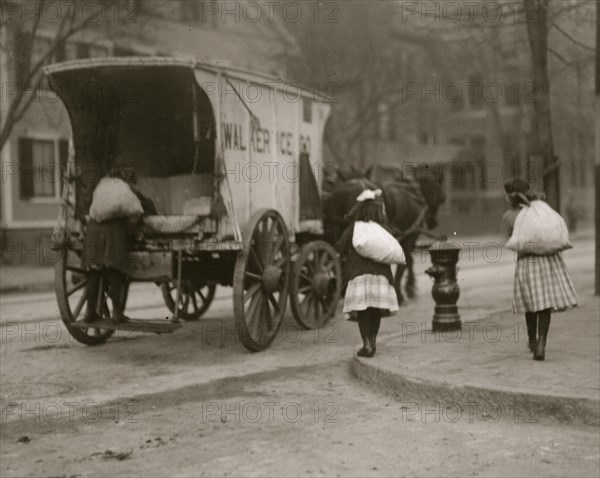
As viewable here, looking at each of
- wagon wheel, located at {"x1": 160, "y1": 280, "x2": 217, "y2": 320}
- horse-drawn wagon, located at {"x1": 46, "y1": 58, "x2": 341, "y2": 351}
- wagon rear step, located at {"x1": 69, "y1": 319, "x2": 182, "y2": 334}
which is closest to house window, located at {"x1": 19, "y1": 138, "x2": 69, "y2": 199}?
wagon wheel, located at {"x1": 160, "y1": 280, "x2": 217, "y2": 320}

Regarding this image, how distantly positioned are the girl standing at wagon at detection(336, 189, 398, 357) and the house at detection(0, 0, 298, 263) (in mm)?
8767

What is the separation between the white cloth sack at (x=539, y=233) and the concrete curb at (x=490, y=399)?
4.97 feet

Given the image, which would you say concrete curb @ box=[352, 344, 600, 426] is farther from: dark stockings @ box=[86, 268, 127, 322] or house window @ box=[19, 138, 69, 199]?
house window @ box=[19, 138, 69, 199]

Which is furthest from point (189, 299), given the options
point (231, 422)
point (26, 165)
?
point (26, 165)

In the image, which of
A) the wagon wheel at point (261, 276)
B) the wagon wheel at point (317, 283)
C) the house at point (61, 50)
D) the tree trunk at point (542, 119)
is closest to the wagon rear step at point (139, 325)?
the wagon wheel at point (261, 276)

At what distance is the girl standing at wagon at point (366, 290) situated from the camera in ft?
27.8

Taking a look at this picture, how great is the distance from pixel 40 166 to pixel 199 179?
55.7ft

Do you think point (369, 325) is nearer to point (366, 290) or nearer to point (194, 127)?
point (366, 290)

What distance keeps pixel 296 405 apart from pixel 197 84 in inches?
134

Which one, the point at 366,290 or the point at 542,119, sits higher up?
the point at 542,119

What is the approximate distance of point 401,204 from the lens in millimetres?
14469

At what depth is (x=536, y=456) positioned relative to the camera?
557 centimetres

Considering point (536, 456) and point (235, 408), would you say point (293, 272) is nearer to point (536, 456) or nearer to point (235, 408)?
point (235, 408)

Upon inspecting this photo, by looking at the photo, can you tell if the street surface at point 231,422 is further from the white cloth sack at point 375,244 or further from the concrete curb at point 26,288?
the concrete curb at point 26,288
